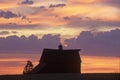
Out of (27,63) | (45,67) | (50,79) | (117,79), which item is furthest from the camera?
(27,63)

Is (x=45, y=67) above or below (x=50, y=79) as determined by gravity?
below

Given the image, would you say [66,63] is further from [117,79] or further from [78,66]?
[117,79]

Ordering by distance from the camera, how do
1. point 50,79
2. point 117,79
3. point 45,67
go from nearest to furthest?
point 117,79 → point 50,79 → point 45,67

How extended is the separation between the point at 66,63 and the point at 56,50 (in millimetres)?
3515

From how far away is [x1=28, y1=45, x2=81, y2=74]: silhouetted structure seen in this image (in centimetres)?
9362

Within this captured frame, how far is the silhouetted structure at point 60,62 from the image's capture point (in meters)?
93.6

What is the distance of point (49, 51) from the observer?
315ft

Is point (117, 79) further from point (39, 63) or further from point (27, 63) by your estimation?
point (27, 63)

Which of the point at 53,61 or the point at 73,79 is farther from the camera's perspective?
the point at 53,61

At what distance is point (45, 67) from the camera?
93625 mm

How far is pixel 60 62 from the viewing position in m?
94.4

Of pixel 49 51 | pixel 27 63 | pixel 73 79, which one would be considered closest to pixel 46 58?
pixel 49 51

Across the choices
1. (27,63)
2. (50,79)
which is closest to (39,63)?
(27,63)

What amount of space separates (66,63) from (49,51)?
441cm
